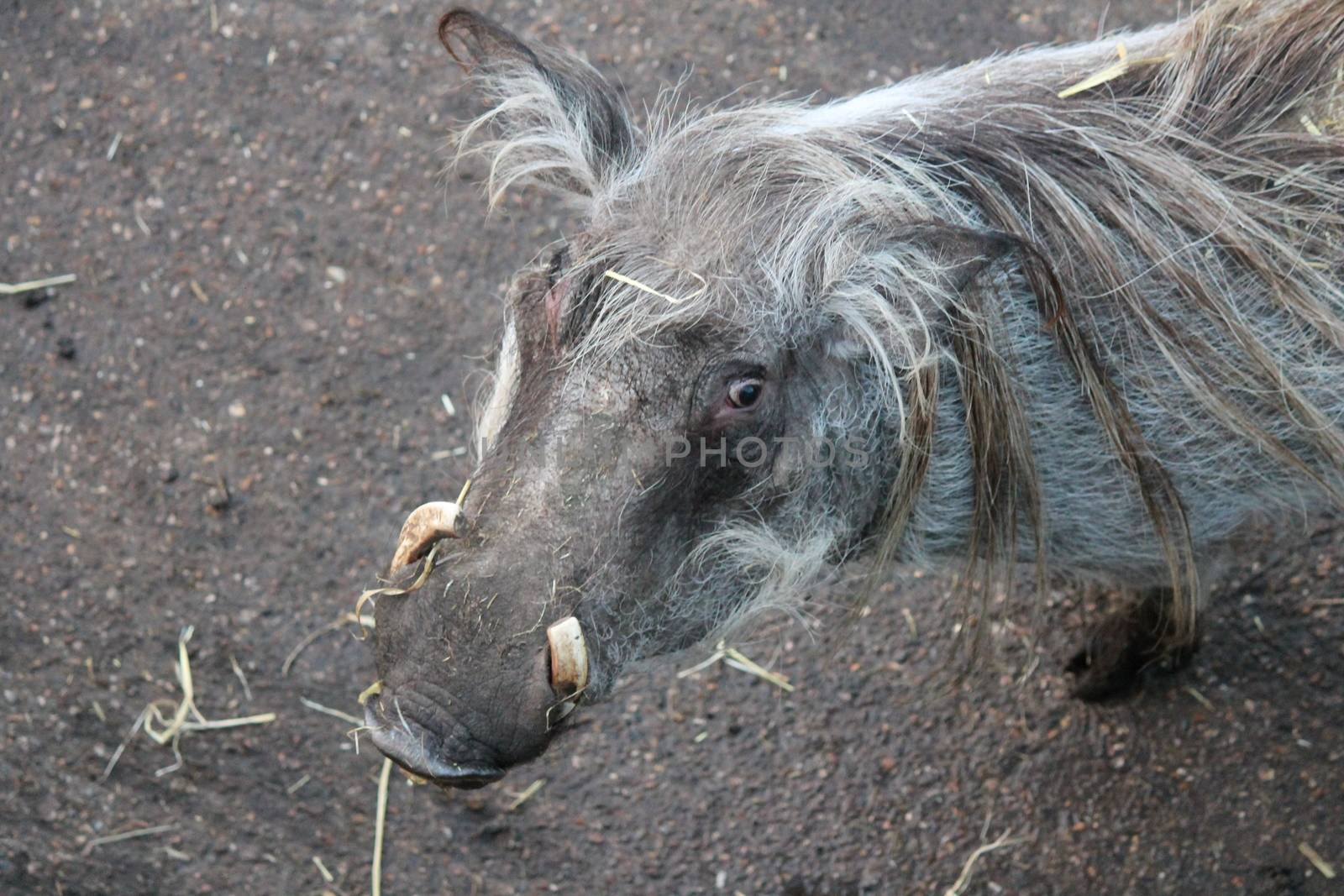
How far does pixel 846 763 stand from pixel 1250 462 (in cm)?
129

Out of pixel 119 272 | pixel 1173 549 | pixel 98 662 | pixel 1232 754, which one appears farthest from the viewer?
pixel 119 272

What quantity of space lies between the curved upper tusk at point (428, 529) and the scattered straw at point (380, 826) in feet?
4.19

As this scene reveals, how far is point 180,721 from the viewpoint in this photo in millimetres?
3297

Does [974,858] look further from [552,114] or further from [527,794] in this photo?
[552,114]

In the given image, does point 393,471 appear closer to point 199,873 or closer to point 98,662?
point 98,662

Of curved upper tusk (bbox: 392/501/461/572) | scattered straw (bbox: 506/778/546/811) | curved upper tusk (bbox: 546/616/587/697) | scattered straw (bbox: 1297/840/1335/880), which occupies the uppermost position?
curved upper tusk (bbox: 392/501/461/572)

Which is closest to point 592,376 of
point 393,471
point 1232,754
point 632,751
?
point 632,751

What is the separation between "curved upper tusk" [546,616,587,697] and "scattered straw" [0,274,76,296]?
8.95 feet

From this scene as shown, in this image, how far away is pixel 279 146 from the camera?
4121 mm

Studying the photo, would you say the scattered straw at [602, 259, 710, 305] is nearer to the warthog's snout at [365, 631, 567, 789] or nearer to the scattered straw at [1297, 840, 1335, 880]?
the warthog's snout at [365, 631, 567, 789]

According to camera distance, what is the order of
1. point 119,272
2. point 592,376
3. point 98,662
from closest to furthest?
point 592,376, point 98,662, point 119,272

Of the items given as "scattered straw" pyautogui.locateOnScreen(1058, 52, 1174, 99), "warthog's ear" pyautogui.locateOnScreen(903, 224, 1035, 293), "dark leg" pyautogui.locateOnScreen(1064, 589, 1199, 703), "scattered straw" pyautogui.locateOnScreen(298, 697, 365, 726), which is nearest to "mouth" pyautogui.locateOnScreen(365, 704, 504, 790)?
"warthog's ear" pyautogui.locateOnScreen(903, 224, 1035, 293)

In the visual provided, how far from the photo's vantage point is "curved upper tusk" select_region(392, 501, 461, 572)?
200 centimetres

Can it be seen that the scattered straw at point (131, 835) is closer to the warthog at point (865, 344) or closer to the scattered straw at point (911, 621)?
the warthog at point (865, 344)
